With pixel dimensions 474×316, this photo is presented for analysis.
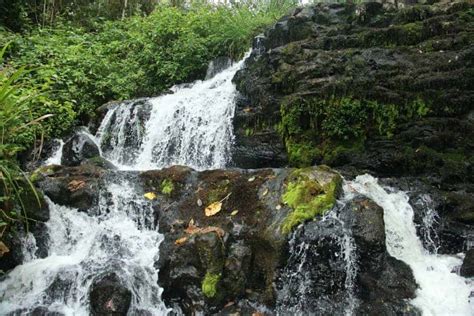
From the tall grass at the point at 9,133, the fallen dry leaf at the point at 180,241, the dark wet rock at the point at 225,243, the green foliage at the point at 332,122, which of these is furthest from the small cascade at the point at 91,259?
the green foliage at the point at 332,122

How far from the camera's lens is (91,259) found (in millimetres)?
5348

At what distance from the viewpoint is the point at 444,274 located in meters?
5.22

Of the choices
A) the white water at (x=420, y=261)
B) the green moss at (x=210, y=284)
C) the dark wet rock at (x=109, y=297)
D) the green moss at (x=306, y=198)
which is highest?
the green moss at (x=306, y=198)

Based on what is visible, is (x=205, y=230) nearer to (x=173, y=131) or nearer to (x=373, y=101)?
(x=373, y=101)

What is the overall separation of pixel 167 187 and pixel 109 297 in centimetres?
216

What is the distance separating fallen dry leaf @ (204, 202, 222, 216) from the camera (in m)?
5.86

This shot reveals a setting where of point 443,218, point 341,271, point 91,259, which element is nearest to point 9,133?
point 91,259

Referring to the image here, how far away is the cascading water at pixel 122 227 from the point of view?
4.94m

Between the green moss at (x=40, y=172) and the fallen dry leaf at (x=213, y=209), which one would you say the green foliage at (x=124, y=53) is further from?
the fallen dry leaf at (x=213, y=209)

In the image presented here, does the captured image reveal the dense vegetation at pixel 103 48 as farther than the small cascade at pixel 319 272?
Yes

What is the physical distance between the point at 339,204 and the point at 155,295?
99.4 inches

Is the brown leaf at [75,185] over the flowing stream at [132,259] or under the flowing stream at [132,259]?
over

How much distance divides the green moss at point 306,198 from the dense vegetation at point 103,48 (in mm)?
6132

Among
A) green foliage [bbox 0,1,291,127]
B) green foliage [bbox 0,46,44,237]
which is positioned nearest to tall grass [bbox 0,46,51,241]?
green foliage [bbox 0,46,44,237]
